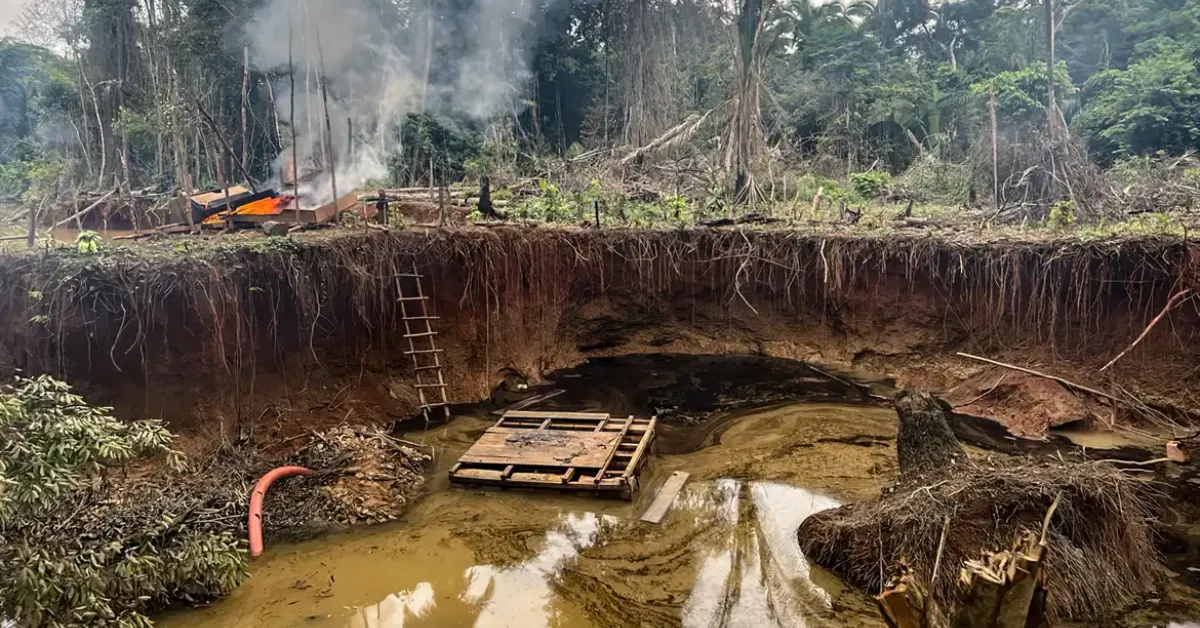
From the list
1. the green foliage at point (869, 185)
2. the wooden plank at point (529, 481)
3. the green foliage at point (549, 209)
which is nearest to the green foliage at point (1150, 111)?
the green foliage at point (869, 185)

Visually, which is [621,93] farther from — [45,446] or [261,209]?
[45,446]

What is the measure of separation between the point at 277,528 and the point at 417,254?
4.48 m

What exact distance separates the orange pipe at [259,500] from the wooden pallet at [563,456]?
164cm

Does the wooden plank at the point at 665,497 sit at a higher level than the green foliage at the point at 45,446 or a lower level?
lower

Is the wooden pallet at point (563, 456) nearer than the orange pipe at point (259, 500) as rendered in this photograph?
No

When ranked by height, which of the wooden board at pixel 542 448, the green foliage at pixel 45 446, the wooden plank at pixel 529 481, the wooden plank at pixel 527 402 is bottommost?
the wooden plank at pixel 529 481

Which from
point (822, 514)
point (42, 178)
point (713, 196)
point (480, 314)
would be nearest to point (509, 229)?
point (480, 314)

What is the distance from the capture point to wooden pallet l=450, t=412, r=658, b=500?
708 centimetres

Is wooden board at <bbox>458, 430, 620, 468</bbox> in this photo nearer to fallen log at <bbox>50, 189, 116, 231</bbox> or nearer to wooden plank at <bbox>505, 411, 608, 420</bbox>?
wooden plank at <bbox>505, 411, 608, 420</bbox>

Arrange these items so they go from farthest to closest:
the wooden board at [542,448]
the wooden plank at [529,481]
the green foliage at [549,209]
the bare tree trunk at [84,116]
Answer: the bare tree trunk at [84,116] < the green foliage at [549,209] < the wooden board at [542,448] < the wooden plank at [529,481]

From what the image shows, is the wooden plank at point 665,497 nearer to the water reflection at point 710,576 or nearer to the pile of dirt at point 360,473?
the water reflection at point 710,576

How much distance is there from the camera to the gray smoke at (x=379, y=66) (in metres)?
16.0

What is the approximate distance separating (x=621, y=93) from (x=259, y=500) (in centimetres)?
1839

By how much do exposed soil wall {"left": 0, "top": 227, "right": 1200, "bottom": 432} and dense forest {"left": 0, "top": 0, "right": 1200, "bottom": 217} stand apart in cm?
236
